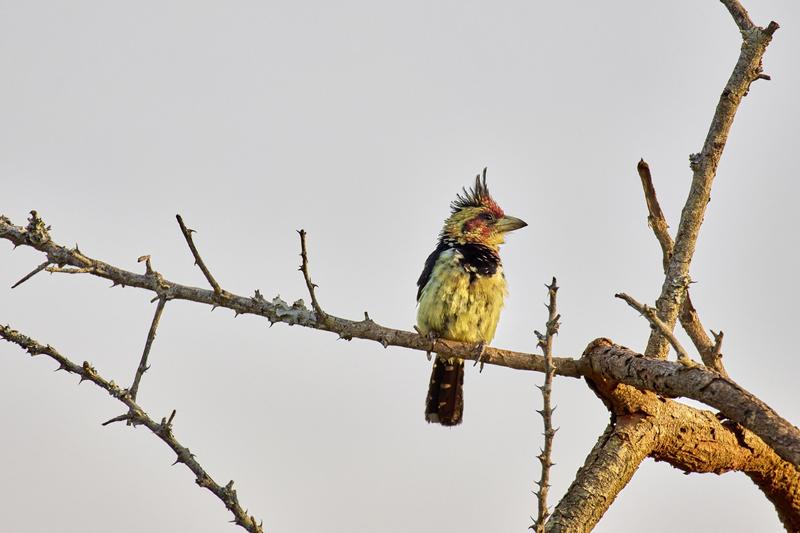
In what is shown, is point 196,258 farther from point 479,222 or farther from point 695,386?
point 479,222

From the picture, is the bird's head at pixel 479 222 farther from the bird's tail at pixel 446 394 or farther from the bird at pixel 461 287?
the bird's tail at pixel 446 394

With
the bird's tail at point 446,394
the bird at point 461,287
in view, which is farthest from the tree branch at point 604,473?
the bird's tail at point 446,394

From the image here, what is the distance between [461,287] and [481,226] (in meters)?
0.86

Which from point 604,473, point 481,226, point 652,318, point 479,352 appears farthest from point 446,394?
point 652,318

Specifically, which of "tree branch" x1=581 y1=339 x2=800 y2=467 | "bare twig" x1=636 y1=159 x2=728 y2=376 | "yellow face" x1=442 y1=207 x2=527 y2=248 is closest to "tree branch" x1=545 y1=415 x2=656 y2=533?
"tree branch" x1=581 y1=339 x2=800 y2=467

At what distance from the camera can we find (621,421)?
3.95 m

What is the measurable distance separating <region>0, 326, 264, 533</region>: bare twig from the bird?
211cm

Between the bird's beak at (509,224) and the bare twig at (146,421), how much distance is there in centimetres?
353

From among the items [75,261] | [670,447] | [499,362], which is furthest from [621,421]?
[75,261]

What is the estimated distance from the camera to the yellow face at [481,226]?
19.8ft

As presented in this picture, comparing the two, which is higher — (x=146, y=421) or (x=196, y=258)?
(x=196, y=258)

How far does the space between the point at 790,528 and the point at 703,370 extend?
1496mm

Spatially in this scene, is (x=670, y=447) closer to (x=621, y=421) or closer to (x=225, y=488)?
(x=621, y=421)

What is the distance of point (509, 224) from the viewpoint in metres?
6.09
